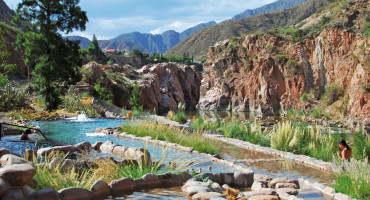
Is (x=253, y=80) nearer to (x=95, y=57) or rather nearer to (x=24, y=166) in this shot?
(x=95, y=57)

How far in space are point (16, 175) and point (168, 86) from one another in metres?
52.6

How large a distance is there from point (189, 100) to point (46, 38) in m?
48.6

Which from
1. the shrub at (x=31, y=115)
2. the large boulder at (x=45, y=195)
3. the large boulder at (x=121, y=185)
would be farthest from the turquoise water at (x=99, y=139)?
the large boulder at (x=45, y=195)

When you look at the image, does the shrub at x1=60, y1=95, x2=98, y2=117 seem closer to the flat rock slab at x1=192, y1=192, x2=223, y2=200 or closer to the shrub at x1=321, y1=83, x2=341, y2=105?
the flat rock slab at x1=192, y1=192, x2=223, y2=200

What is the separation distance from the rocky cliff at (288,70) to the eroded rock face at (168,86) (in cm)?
505

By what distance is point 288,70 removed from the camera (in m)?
42.2

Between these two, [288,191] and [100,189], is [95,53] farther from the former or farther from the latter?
[288,191]

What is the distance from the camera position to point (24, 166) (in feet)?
14.6

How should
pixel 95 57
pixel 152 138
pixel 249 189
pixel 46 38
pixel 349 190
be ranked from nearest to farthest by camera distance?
pixel 349 190
pixel 249 189
pixel 152 138
pixel 46 38
pixel 95 57

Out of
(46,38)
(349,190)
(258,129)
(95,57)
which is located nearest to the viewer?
(349,190)

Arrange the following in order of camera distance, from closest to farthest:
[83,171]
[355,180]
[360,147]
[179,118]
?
1. [355,180]
2. [83,171]
3. [360,147]
4. [179,118]

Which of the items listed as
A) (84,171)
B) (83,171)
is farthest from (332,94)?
(83,171)

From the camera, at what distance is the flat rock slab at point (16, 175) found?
4.27m

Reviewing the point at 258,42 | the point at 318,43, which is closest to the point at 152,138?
A: the point at 318,43
